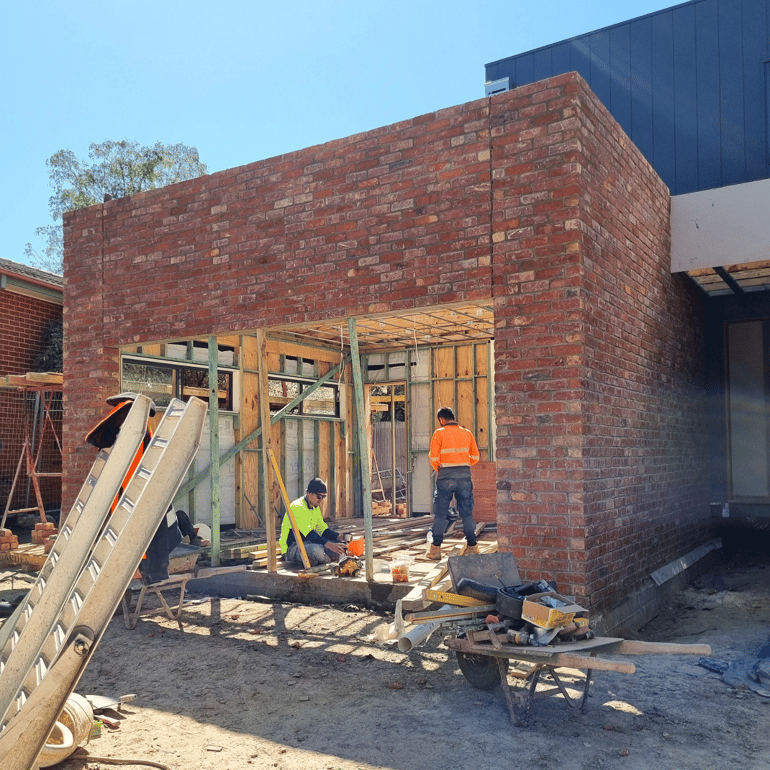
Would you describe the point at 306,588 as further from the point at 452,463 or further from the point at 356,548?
the point at 452,463

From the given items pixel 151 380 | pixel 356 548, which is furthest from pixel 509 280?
pixel 151 380

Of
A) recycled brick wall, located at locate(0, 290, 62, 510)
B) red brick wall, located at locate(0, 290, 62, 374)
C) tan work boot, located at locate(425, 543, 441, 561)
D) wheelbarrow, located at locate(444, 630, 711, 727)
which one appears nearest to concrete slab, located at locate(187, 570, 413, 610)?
tan work boot, located at locate(425, 543, 441, 561)

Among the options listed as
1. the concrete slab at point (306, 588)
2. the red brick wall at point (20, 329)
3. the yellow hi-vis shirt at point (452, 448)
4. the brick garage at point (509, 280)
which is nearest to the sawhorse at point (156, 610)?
the concrete slab at point (306, 588)

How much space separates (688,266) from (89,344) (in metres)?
7.67

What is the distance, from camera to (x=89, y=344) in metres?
9.69

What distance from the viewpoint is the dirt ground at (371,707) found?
14.5 feet

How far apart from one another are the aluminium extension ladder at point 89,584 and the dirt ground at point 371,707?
149cm

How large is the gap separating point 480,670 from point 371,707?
0.85 m

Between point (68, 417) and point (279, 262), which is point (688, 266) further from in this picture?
point (68, 417)

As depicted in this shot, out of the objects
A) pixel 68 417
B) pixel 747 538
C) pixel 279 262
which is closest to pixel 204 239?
pixel 279 262

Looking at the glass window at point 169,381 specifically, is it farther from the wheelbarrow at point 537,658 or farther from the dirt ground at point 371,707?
the wheelbarrow at point 537,658

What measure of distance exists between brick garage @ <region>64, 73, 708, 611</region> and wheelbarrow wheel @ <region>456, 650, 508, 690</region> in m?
1.28

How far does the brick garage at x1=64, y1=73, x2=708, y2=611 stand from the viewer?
655 centimetres

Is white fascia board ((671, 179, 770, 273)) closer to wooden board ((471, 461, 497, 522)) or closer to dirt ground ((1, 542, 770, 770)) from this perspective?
dirt ground ((1, 542, 770, 770))
